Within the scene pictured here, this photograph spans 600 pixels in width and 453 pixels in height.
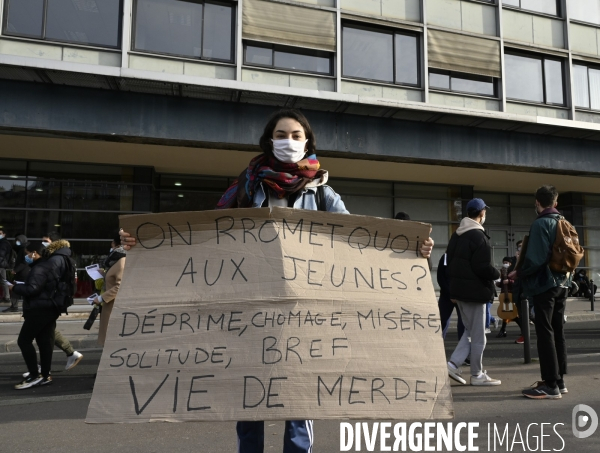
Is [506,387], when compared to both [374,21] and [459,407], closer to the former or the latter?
[459,407]

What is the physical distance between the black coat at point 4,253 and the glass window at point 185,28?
17.8ft

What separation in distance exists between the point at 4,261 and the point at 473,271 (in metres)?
10.8

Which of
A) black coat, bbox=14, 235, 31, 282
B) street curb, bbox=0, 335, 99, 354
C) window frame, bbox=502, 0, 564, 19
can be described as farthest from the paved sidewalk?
window frame, bbox=502, 0, 564, 19

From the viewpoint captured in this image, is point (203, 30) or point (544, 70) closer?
point (203, 30)

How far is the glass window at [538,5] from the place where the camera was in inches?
608

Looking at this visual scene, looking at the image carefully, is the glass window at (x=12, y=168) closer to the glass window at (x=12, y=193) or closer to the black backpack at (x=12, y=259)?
the glass window at (x=12, y=193)

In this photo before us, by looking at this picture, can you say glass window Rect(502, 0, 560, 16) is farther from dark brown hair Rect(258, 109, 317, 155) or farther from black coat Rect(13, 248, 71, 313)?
dark brown hair Rect(258, 109, 317, 155)

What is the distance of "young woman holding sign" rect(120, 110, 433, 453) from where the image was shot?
257cm

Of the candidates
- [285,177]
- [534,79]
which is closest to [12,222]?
[285,177]

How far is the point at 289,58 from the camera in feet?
42.6

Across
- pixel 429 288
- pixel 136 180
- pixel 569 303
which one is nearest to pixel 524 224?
pixel 569 303

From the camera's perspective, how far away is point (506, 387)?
18.0 feet

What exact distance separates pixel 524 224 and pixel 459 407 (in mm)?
16301

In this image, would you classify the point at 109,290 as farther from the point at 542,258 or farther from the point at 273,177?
the point at 542,258
